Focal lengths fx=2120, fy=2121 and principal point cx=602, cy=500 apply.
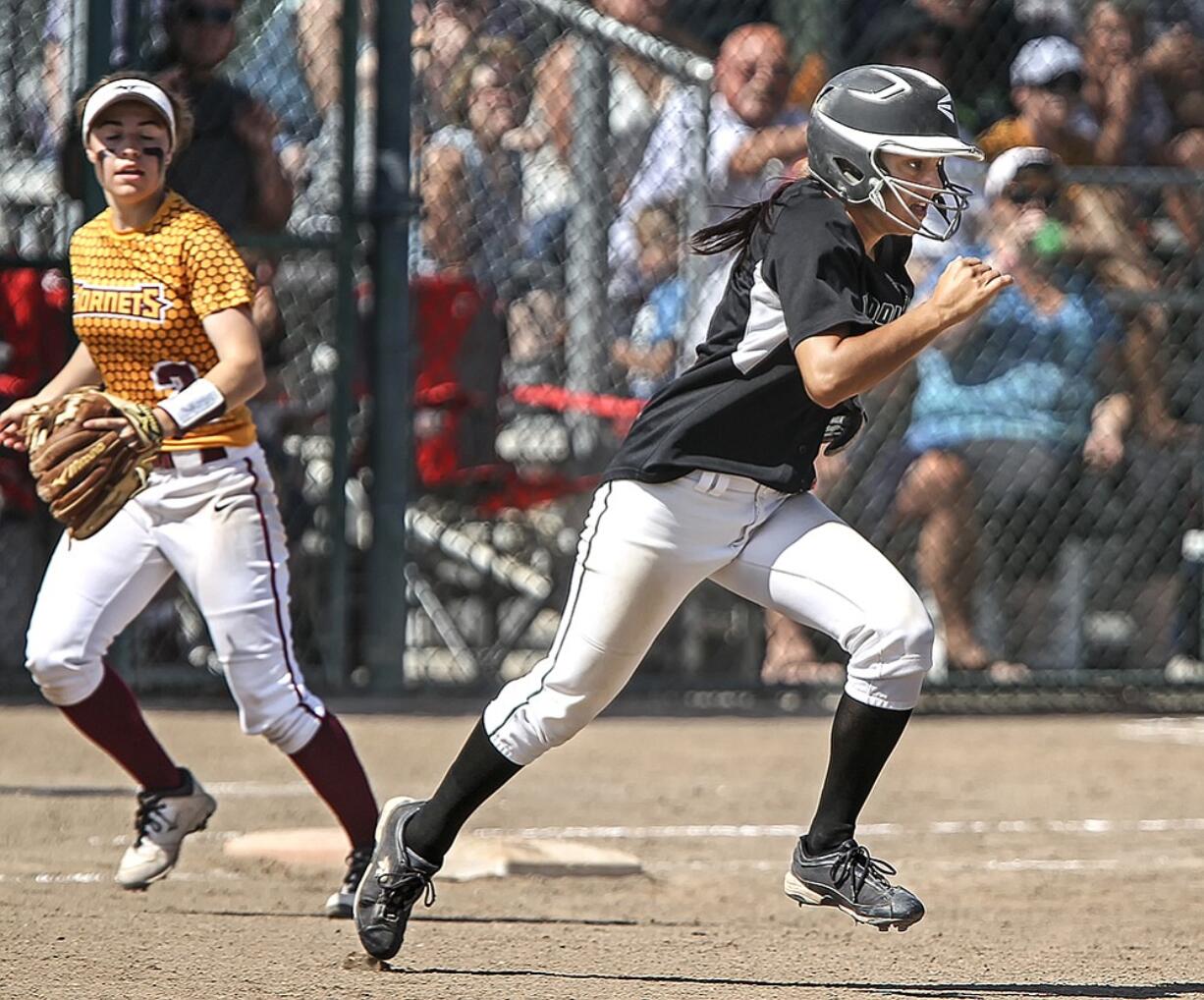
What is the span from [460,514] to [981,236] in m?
2.54

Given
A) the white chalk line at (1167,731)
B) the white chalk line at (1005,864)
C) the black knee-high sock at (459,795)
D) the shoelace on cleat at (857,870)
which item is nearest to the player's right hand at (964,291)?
the shoelace on cleat at (857,870)

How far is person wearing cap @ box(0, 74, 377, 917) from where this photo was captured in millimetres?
4906

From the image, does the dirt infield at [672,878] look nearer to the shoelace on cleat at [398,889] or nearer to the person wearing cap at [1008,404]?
the shoelace on cleat at [398,889]

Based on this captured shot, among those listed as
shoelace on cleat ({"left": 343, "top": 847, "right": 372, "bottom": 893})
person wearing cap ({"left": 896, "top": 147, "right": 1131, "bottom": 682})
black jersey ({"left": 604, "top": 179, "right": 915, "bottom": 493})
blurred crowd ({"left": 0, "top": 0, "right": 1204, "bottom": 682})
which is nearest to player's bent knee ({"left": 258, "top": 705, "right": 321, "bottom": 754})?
shoelace on cleat ({"left": 343, "top": 847, "right": 372, "bottom": 893})

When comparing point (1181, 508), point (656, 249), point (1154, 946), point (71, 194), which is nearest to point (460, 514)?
point (656, 249)

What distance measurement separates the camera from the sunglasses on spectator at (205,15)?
8242 mm

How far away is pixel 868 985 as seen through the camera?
4145 millimetres

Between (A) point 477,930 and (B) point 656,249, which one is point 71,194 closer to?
(B) point 656,249

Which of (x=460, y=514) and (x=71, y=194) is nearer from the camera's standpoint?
(x=71, y=194)

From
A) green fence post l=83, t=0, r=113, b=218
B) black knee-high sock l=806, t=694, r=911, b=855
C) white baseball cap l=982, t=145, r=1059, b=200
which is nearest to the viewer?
black knee-high sock l=806, t=694, r=911, b=855

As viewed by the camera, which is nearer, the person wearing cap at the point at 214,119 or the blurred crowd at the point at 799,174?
the person wearing cap at the point at 214,119

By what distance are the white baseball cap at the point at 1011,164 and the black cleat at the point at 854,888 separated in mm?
5293

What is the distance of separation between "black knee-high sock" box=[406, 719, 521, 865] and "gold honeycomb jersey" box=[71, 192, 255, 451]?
3.59 feet

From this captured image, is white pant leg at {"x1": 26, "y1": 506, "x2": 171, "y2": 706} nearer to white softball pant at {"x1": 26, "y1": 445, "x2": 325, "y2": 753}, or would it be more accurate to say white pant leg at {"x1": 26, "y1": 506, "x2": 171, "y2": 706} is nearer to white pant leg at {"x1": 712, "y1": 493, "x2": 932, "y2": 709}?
white softball pant at {"x1": 26, "y1": 445, "x2": 325, "y2": 753}
